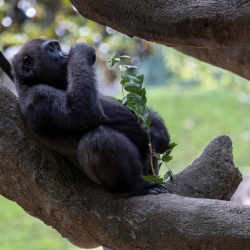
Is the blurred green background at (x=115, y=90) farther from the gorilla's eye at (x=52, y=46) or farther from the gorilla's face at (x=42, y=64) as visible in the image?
the gorilla's eye at (x=52, y=46)

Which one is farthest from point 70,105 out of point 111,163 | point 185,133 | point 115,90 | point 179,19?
point 115,90

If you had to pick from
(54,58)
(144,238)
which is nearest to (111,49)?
(54,58)

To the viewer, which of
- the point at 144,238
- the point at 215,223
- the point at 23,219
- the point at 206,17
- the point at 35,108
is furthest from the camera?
the point at 23,219

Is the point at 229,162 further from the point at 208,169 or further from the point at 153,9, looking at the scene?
the point at 153,9

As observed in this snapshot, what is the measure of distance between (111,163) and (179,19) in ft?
2.14

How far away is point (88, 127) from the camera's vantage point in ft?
6.67

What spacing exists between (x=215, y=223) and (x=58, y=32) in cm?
265

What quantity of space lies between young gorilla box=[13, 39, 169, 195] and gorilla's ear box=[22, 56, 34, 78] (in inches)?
0.5

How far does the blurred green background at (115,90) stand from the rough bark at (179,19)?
66 cm

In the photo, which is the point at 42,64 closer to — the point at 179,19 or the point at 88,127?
the point at 88,127

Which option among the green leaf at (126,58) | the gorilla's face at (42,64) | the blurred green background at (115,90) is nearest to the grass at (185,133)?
the blurred green background at (115,90)

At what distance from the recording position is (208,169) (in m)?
2.29

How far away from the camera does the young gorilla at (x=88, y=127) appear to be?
197 cm

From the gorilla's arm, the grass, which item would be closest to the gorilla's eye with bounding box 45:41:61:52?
the gorilla's arm
